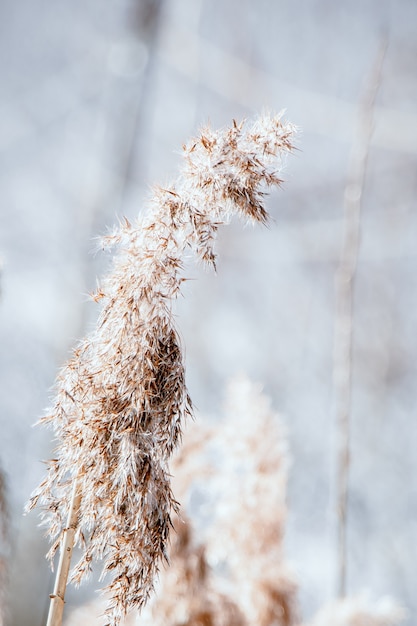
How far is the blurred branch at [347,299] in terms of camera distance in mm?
1648

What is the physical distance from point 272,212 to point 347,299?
36 cm

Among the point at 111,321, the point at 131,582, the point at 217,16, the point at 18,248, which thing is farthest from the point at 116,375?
the point at 217,16

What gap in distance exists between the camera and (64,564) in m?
0.67

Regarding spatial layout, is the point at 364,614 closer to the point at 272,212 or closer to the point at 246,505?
the point at 246,505

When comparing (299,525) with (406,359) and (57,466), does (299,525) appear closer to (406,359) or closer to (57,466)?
(406,359)

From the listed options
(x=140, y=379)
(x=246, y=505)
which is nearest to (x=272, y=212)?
(x=246, y=505)

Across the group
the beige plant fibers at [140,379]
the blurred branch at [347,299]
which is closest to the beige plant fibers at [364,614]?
the blurred branch at [347,299]

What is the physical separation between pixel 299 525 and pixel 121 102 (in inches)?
65.5

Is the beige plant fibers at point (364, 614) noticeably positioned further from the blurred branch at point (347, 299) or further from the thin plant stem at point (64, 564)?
the thin plant stem at point (64, 564)

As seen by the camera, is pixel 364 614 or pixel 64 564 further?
pixel 364 614

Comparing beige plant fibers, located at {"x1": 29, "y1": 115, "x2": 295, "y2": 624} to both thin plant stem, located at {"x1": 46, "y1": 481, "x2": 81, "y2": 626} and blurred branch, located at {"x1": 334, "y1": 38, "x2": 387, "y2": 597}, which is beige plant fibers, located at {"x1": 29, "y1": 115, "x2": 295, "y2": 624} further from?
blurred branch, located at {"x1": 334, "y1": 38, "x2": 387, "y2": 597}

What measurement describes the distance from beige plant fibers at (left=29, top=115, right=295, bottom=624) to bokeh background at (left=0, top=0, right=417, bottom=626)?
91 cm

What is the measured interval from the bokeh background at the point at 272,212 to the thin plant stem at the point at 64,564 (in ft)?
3.04

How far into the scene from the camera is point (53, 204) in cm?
214
